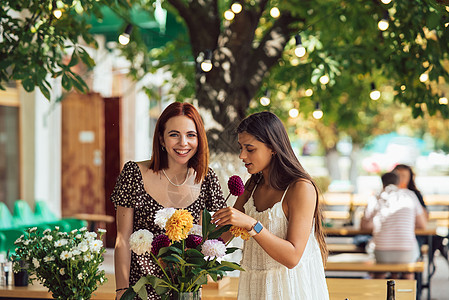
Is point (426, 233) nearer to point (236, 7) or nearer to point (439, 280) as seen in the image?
point (439, 280)

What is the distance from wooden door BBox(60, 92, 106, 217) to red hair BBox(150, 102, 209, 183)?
1017 cm

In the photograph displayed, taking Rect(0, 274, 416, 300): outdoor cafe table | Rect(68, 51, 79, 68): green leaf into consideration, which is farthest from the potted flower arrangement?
Rect(68, 51, 79, 68): green leaf

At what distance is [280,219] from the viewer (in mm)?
2941

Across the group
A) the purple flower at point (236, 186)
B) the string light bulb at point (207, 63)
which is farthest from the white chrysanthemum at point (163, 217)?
the string light bulb at point (207, 63)

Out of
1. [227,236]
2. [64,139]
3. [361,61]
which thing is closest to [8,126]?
[64,139]

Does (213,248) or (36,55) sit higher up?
(36,55)

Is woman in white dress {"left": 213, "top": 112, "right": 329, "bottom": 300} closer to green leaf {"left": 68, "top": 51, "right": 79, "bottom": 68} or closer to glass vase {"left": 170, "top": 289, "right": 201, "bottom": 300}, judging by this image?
glass vase {"left": 170, "top": 289, "right": 201, "bottom": 300}

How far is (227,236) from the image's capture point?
3.00 metres

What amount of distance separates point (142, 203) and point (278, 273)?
73 centimetres

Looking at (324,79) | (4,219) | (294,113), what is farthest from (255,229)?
(4,219)

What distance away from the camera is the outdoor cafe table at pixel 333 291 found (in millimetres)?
4234

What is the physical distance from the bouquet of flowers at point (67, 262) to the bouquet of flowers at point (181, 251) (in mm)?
402

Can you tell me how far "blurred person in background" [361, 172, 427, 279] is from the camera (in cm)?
766

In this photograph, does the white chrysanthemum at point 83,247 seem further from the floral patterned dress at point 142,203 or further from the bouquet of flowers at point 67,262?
the floral patterned dress at point 142,203
